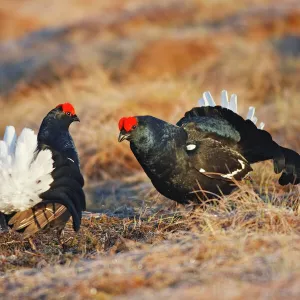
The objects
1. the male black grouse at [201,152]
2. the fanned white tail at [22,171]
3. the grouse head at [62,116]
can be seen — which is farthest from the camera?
the grouse head at [62,116]

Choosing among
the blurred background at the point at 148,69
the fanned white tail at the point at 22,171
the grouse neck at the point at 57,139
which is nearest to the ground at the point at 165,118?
the blurred background at the point at 148,69

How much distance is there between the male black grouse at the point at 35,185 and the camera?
4539 mm

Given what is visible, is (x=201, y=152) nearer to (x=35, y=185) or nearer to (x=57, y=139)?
(x=57, y=139)

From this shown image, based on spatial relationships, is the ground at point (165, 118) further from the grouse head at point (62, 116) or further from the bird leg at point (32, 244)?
the grouse head at point (62, 116)

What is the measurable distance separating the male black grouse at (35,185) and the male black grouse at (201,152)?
472 millimetres

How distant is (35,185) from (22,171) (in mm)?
140

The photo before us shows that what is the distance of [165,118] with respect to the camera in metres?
9.30

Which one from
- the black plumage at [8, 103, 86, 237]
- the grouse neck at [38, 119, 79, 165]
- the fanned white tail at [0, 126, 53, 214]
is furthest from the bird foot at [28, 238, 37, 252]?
the grouse neck at [38, 119, 79, 165]

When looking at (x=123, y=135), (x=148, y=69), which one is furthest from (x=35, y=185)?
(x=148, y=69)

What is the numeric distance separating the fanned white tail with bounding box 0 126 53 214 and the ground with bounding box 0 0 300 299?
383 millimetres

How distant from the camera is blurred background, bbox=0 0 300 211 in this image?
876 centimetres

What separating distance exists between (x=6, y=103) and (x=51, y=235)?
7694 millimetres

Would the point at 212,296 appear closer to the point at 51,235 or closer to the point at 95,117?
the point at 51,235

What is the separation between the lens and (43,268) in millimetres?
4168
